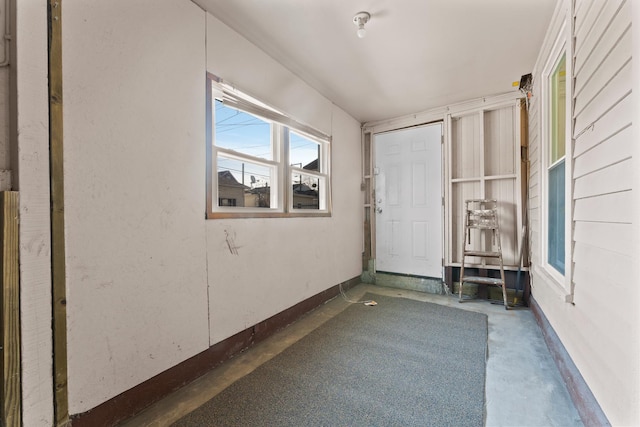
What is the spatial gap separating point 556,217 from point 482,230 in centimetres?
137

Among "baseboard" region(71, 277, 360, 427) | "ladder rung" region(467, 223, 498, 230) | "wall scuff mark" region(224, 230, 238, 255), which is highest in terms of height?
"ladder rung" region(467, 223, 498, 230)

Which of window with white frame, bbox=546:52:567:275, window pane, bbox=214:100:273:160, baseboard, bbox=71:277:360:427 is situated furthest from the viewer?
window pane, bbox=214:100:273:160

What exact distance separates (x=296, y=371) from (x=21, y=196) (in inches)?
68.0

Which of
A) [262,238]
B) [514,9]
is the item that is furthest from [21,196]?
[514,9]

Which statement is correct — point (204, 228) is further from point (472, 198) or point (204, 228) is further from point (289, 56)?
point (472, 198)

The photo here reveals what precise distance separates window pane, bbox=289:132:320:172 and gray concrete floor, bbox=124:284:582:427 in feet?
5.50

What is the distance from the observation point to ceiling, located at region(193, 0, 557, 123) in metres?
1.88

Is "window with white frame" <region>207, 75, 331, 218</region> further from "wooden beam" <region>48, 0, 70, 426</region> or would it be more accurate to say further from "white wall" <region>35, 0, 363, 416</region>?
"wooden beam" <region>48, 0, 70, 426</region>

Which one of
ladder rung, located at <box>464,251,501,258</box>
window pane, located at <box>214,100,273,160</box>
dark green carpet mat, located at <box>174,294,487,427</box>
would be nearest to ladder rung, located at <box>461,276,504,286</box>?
ladder rung, located at <box>464,251,501,258</box>

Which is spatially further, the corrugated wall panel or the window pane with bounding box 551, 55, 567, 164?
the corrugated wall panel

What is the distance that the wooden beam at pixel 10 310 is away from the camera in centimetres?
104

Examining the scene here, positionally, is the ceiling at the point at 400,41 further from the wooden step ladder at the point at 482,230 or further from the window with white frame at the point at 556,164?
the wooden step ladder at the point at 482,230

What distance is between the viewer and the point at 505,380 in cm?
173

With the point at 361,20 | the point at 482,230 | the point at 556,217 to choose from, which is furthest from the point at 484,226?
the point at 361,20
